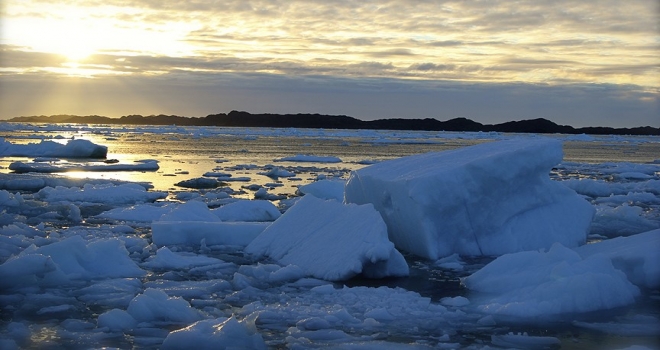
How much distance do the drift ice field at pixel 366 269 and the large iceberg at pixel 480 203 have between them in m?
0.02

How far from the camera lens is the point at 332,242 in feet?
24.7

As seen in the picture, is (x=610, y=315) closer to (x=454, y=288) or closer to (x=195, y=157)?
(x=454, y=288)

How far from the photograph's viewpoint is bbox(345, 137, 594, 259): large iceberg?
26.8 ft

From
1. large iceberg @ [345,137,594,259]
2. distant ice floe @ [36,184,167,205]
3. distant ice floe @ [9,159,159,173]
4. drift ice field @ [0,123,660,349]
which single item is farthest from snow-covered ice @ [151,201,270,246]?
distant ice floe @ [9,159,159,173]

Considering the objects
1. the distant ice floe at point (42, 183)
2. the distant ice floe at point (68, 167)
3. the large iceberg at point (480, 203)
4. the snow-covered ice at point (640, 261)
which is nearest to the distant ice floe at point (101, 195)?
the distant ice floe at point (42, 183)

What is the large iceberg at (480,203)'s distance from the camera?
817 cm

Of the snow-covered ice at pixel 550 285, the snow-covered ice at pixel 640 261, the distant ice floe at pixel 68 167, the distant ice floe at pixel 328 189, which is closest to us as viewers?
the snow-covered ice at pixel 550 285

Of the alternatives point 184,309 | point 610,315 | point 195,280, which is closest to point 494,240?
point 610,315

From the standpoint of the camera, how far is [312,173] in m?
19.7

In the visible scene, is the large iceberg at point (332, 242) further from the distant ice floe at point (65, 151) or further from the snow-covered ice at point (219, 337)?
the distant ice floe at point (65, 151)

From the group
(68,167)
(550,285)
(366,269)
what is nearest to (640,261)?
(550,285)

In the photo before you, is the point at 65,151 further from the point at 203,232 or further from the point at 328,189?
the point at 203,232

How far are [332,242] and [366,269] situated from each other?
1.72 feet

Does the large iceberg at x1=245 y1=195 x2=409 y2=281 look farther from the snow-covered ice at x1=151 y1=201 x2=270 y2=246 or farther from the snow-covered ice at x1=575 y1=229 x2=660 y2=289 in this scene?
the snow-covered ice at x1=575 y1=229 x2=660 y2=289
